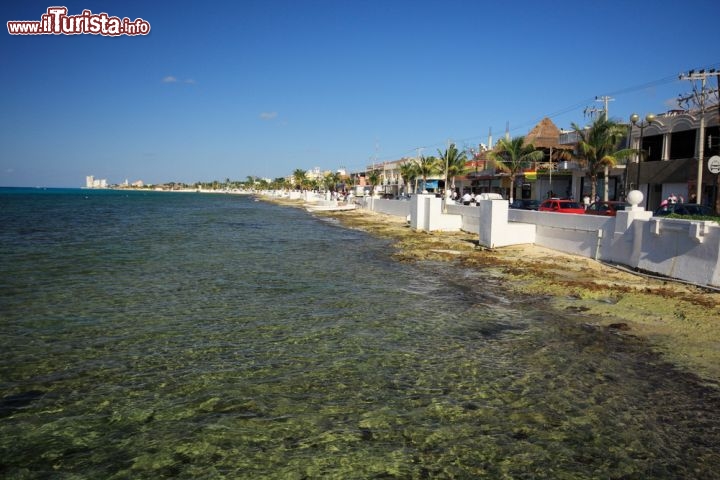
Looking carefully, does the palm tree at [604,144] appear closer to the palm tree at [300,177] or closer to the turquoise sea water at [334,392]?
the turquoise sea water at [334,392]

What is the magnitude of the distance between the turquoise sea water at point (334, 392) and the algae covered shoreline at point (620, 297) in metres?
0.52

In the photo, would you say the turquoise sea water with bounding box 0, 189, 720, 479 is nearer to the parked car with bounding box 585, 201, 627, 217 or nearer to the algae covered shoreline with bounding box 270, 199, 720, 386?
the algae covered shoreline with bounding box 270, 199, 720, 386

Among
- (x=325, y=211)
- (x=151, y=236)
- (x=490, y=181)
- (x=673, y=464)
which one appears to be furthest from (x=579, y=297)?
(x=325, y=211)

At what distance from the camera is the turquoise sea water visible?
482 cm

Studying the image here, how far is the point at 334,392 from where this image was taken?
253 inches

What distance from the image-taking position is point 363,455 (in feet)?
16.1

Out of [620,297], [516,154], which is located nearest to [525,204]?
[516,154]

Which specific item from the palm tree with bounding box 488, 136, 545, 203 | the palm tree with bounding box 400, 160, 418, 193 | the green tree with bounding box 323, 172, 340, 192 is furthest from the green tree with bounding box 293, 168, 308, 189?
the palm tree with bounding box 488, 136, 545, 203

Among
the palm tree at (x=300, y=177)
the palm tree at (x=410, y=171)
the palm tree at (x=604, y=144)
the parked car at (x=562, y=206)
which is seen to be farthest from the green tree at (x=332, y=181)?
the parked car at (x=562, y=206)

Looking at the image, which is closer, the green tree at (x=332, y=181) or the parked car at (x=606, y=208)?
the parked car at (x=606, y=208)

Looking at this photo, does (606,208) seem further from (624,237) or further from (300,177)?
(300,177)

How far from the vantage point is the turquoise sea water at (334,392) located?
4820 millimetres

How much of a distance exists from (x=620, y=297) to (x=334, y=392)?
846cm

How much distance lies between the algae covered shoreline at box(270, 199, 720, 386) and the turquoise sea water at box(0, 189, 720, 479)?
1.70 ft
